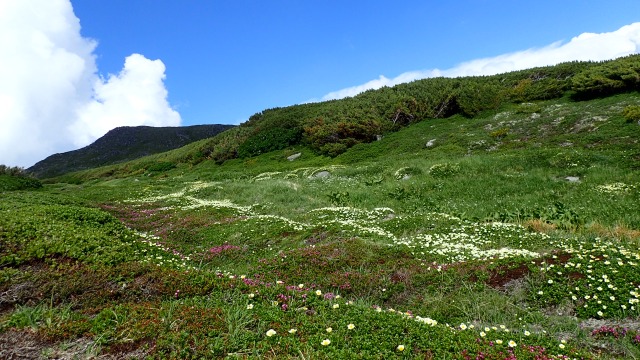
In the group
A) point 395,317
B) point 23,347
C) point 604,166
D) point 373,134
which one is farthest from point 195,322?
point 373,134

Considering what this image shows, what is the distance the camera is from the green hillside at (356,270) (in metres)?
6.28

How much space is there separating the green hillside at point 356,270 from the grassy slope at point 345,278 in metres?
0.05

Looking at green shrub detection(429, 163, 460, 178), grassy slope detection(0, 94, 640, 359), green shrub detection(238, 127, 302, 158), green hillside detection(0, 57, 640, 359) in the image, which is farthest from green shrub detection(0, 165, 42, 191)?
green shrub detection(429, 163, 460, 178)

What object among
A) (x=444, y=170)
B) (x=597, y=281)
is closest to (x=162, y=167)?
(x=444, y=170)

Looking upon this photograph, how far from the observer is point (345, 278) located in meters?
10.9

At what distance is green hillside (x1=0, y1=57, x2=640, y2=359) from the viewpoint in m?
6.28

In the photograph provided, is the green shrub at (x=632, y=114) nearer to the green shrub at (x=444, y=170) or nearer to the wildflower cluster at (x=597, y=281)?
the green shrub at (x=444, y=170)

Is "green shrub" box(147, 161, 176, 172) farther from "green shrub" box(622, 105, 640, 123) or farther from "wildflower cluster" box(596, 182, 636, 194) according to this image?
"green shrub" box(622, 105, 640, 123)

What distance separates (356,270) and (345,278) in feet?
2.45

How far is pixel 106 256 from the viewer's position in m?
10.5

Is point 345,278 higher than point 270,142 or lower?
lower

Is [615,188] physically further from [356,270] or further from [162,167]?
[162,167]

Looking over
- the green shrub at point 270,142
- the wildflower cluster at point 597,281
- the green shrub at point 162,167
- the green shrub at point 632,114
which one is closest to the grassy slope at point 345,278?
the wildflower cluster at point 597,281

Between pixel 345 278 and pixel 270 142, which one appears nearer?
pixel 345 278
